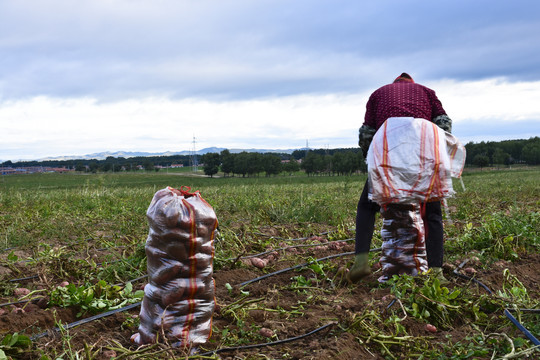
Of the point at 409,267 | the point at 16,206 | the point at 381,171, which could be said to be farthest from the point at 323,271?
the point at 16,206

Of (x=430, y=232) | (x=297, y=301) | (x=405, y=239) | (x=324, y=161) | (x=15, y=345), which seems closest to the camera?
(x=15, y=345)

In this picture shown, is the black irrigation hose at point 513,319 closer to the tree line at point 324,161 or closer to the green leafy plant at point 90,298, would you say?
the green leafy plant at point 90,298

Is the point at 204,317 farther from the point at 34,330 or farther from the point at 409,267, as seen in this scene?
the point at 409,267

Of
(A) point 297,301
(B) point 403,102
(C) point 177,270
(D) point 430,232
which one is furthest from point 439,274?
(C) point 177,270

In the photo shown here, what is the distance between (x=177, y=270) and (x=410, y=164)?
70.8 inches

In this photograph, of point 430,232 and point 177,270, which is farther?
point 430,232

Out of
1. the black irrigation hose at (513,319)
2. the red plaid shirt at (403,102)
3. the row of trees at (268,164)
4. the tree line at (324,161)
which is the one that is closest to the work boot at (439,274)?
the black irrigation hose at (513,319)

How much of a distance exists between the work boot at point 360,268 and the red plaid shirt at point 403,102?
1100 mm

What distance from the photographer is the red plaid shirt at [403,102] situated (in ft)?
10.8

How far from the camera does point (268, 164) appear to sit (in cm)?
8888

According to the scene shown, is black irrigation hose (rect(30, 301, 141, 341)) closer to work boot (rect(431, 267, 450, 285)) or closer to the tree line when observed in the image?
work boot (rect(431, 267, 450, 285))

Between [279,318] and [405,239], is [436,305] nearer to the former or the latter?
[405,239]

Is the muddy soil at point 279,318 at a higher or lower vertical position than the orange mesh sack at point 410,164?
lower

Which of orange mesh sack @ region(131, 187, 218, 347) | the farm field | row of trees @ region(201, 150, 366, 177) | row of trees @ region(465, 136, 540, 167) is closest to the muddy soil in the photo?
the farm field
